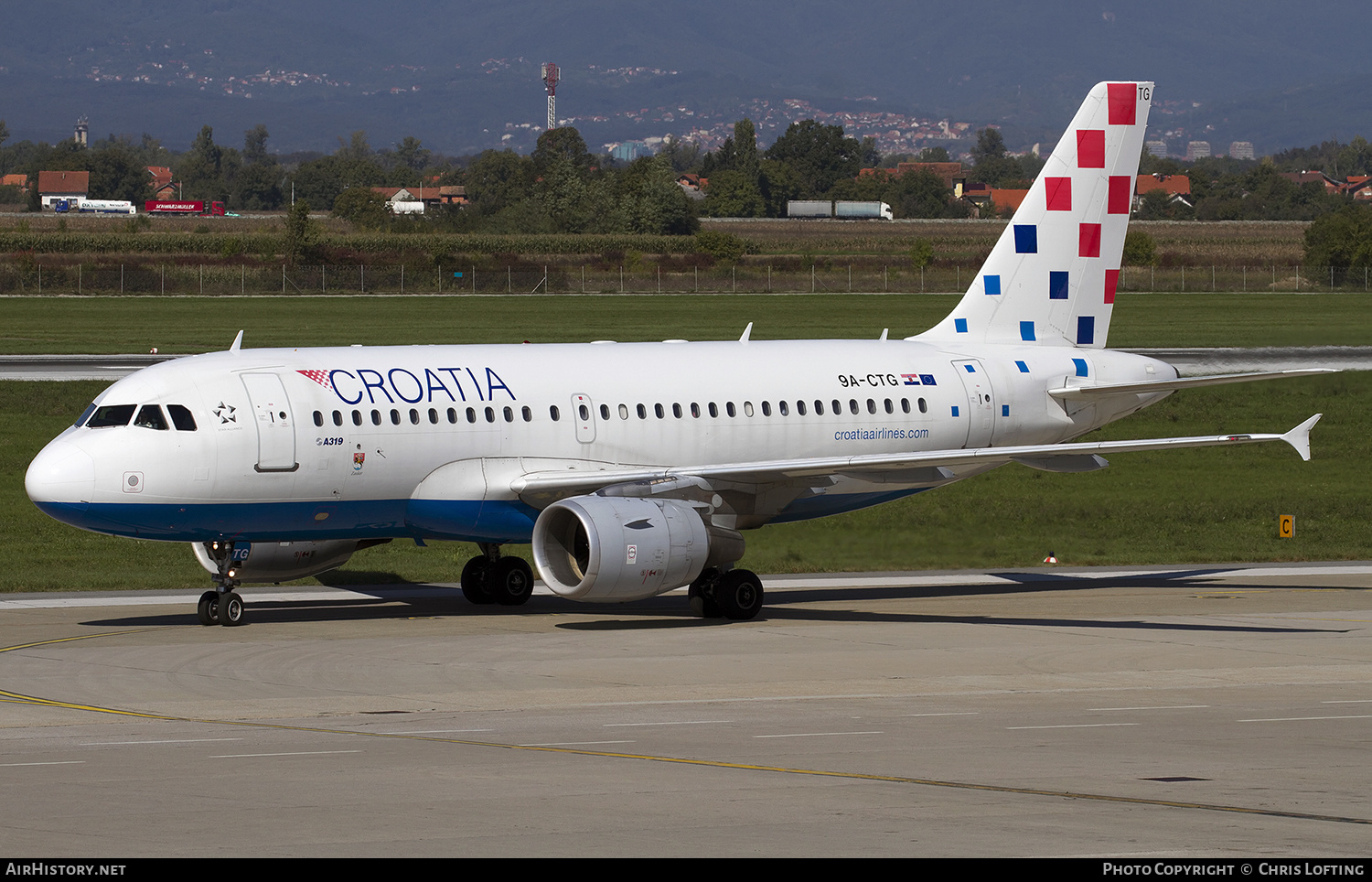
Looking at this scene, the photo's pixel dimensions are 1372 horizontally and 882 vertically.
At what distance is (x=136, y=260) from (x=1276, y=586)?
123 meters

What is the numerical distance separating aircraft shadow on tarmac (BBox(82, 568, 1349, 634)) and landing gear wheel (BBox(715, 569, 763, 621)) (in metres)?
0.24

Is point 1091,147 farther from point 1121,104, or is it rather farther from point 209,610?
point 209,610

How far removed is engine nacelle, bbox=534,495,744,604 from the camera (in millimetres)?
27969

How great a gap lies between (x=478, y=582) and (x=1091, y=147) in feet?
52.1

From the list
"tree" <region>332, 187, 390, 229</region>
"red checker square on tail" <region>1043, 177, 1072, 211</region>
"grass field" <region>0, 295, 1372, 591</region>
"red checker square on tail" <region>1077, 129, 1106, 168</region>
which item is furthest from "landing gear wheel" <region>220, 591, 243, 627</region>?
"tree" <region>332, 187, 390, 229</region>

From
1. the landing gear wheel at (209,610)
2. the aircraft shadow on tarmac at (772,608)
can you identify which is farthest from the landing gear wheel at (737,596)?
the landing gear wheel at (209,610)

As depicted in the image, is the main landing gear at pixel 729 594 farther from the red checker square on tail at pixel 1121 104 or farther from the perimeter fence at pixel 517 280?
the perimeter fence at pixel 517 280

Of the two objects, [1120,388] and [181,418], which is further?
[1120,388]

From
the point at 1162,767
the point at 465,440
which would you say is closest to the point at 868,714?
the point at 1162,767

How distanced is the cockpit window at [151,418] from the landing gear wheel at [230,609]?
310cm

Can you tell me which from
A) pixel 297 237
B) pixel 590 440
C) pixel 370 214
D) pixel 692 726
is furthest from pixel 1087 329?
pixel 370 214

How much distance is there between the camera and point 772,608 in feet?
108

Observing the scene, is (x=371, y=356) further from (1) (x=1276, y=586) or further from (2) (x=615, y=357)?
(1) (x=1276, y=586)

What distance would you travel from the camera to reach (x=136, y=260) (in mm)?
142875
